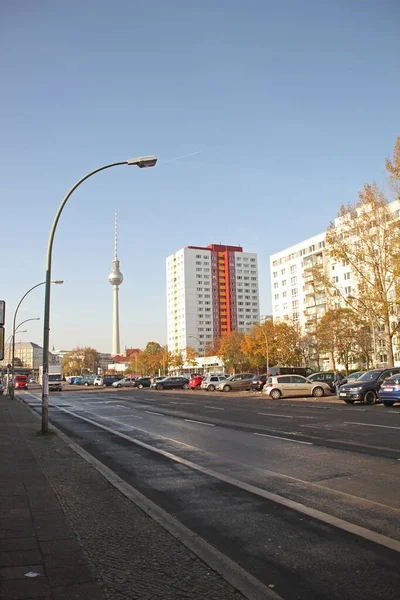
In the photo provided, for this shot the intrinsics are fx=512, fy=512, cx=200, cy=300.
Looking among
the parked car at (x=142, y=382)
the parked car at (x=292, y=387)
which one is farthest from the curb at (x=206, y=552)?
the parked car at (x=142, y=382)

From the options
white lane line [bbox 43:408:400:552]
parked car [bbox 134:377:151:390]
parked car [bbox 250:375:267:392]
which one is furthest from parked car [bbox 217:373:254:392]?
white lane line [bbox 43:408:400:552]

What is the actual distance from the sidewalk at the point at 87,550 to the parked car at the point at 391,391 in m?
17.4

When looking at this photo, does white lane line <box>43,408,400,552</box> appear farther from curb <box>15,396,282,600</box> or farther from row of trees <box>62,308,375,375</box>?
row of trees <box>62,308,375,375</box>

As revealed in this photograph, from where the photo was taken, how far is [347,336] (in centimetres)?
5881

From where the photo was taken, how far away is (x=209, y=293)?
594 ft

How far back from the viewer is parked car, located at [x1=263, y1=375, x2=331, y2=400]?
110 feet

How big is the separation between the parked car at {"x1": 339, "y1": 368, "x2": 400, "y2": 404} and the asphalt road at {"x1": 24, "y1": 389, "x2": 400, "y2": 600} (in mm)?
9745

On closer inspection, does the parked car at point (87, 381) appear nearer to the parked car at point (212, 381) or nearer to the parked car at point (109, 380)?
the parked car at point (109, 380)

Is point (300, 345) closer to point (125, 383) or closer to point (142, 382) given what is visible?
point (142, 382)

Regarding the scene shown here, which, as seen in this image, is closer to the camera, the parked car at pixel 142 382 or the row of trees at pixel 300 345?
the row of trees at pixel 300 345

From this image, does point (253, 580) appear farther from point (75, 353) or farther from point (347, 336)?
point (75, 353)

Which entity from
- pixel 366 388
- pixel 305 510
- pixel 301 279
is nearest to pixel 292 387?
pixel 366 388

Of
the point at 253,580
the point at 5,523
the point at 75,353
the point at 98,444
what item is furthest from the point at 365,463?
the point at 75,353

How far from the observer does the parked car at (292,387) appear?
33438mm
